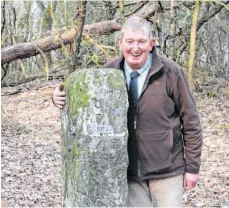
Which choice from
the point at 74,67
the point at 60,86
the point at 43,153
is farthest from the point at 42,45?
the point at 60,86

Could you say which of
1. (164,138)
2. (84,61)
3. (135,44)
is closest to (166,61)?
(135,44)

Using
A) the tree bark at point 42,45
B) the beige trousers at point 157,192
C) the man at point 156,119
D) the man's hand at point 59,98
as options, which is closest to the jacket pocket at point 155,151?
the man at point 156,119

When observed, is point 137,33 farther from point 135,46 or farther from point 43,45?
point 43,45

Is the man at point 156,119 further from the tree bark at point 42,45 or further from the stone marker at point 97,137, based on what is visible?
the tree bark at point 42,45

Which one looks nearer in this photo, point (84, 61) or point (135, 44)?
point (135, 44)

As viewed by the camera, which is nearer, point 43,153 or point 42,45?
point 43,153

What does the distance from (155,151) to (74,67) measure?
10.2 ft

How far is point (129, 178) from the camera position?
3.10 m

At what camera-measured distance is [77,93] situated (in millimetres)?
2836

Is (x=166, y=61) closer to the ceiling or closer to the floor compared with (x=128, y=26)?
closer to the floor

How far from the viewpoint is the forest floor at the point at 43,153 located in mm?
5891

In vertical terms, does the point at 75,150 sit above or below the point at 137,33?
below

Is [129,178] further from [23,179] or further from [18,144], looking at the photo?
[18,144]

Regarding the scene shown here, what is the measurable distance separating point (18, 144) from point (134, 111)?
17.6 feet
